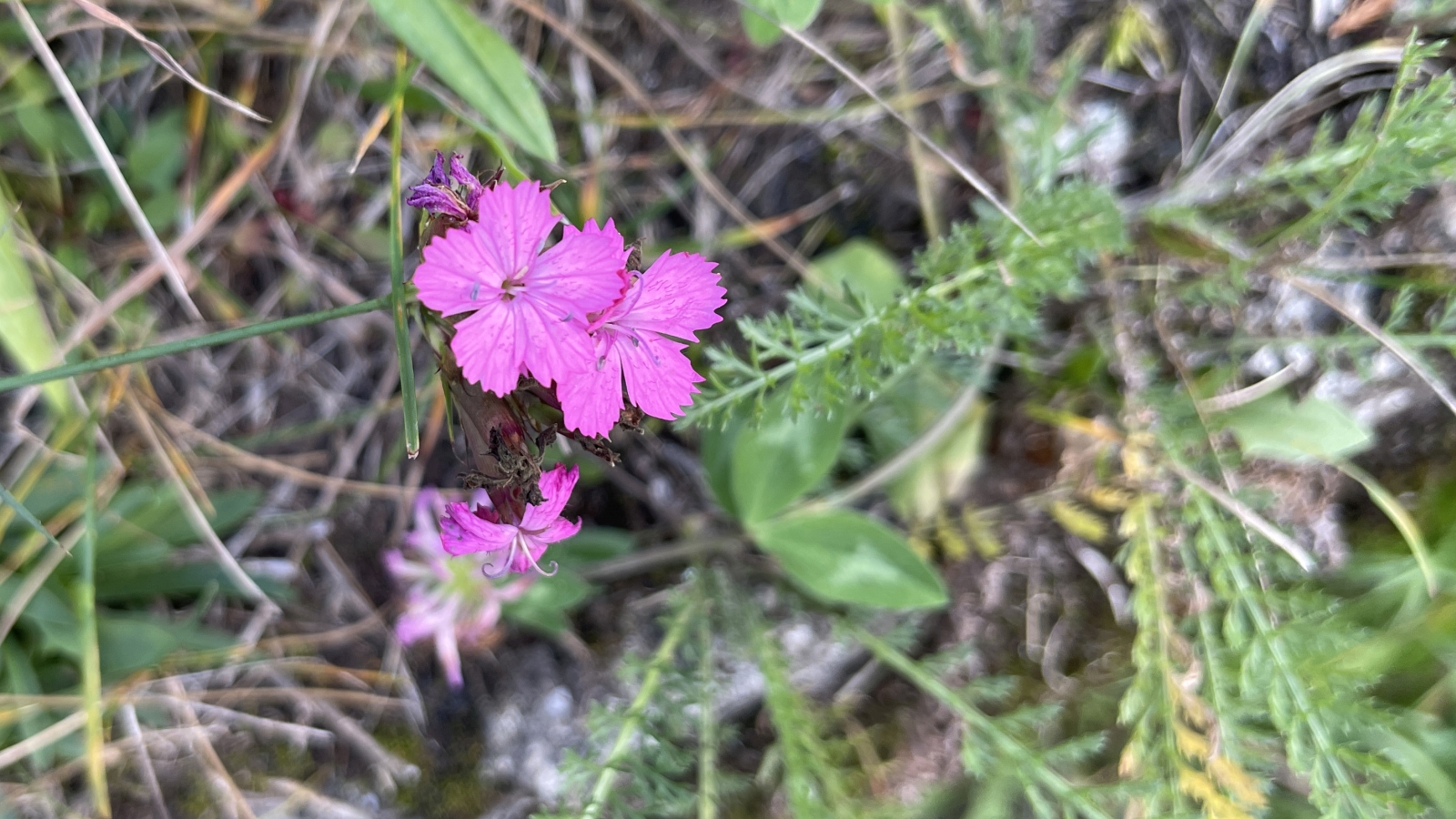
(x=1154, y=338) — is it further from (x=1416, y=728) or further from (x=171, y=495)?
(x=171, y=495)

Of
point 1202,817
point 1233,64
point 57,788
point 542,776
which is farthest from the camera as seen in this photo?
point 542,776

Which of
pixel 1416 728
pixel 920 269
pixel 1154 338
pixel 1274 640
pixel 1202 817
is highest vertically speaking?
pixel 920 269

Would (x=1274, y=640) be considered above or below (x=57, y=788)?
below

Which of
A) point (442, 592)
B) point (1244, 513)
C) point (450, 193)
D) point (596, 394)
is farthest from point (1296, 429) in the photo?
point (442, 592)

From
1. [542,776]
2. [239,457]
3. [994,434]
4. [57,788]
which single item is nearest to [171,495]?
[239,457]

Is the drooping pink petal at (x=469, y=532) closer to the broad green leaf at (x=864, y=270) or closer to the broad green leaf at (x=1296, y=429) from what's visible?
the broad green leaf at (x=864, y=270)

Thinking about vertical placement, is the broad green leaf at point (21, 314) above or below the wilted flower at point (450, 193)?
above

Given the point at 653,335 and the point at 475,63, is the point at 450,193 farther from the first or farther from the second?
the point at 475,63

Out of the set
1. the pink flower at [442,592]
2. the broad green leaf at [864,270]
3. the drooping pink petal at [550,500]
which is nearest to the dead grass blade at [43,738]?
the pink flower at [442,592]
